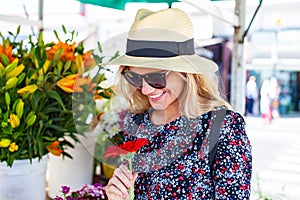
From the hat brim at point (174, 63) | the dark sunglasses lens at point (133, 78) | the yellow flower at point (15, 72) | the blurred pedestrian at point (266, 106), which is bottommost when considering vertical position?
the blurred pedestrian at point (266, 106)

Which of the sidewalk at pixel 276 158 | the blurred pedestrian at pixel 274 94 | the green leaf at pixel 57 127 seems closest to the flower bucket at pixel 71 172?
the green leaf at pixel 57 127

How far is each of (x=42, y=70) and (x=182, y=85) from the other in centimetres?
65

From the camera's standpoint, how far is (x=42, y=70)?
53.3 inches

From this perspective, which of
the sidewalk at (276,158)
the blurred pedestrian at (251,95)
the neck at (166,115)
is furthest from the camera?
the blurred pedestrian at (251,95)

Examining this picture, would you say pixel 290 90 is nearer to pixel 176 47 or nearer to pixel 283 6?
pixel 283 6

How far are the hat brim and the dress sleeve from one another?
0.40 feet

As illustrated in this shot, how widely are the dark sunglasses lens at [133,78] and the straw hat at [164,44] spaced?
0.11 ft

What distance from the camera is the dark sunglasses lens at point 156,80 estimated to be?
0.82 m

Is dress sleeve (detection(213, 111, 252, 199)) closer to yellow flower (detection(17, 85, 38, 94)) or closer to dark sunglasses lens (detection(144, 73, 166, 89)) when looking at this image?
dark sunglasses lens (detection(144, 73, 166, 89))

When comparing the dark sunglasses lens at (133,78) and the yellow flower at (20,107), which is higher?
the dark sunglasses lens at (133,78)

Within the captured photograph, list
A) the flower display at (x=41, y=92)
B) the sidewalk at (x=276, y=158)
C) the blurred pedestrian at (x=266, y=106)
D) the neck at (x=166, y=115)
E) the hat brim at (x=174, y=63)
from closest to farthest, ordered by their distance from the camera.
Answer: the hat brim at (x=174, y=63) < the neck at (x=166, y=115) < the flower display at (x=41, y=92) < the sidewalk at (x=276, y=158) < the blurred pedestrian at (x=266, y=106)

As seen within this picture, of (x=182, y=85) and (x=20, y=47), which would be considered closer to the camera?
(x=182, y=85)

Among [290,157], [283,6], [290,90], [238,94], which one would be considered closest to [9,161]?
[238,94]

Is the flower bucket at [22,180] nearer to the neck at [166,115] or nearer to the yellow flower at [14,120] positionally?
the yellow flower at [14,120]
